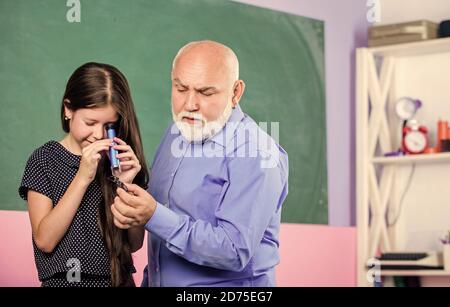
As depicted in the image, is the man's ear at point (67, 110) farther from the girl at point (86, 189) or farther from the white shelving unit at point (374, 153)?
the white shelving unit at point (374, 153)

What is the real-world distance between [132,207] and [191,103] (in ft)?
0.75

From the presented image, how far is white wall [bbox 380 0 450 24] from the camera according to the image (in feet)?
9.65

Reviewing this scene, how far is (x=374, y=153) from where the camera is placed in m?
3.07

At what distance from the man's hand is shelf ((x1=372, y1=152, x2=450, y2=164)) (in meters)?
1.79

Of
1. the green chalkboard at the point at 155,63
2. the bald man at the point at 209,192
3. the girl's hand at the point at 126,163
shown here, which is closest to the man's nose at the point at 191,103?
the bald man at the point at 209,192

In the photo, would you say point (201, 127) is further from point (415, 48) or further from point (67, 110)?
point (415, 48)

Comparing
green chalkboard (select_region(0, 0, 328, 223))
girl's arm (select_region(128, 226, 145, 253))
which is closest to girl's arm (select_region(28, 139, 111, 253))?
girl's arm (select_region(128, 226, 145, 253))

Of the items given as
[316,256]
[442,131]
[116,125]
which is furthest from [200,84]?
[442,131]

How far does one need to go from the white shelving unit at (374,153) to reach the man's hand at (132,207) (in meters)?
1.84

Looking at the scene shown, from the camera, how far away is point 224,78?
1409mm

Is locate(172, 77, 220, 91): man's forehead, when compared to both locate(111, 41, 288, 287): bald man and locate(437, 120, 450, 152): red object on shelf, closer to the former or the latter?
locate(111, 41, 288, 287): bald man

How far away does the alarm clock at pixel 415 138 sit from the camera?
2922mm

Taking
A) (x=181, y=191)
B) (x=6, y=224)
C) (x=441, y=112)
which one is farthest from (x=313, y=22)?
(x=181, y=191)

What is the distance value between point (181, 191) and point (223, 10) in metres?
1.19
